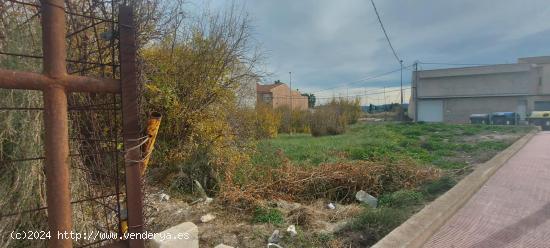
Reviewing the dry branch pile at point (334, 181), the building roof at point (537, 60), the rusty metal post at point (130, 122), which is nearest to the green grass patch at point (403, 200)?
the dry branch pile at point (334, 181)

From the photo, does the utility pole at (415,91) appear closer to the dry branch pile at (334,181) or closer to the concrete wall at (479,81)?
the concrete wall at (479,81)

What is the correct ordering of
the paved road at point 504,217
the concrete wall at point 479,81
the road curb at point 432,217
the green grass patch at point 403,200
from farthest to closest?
the concrete wall at point 479,81 → the green grass patch at point 403,200 → the paved road at point 504,217 → the road curb at point 432,217

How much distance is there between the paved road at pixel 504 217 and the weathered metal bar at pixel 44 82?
12.2 ft

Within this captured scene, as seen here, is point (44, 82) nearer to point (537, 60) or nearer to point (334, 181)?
point (334, 181)

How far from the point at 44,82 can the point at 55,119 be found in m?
0.21

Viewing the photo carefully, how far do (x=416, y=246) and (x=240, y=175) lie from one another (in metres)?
3.96

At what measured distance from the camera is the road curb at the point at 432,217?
380cm

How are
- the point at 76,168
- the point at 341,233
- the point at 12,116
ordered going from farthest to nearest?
1. the point at 341,233
2. the point at 76,168
3. the point at 12,116

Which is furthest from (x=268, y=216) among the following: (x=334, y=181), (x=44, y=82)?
(x=44, y=82)

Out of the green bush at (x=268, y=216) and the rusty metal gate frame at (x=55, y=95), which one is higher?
the rusty metal gate frame at (x=55, y=95)

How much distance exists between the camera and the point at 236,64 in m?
7.74

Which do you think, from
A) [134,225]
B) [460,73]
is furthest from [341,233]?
[460,73]

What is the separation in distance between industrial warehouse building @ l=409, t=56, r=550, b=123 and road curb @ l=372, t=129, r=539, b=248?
3800cm

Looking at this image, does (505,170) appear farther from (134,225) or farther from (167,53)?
(134,225)
